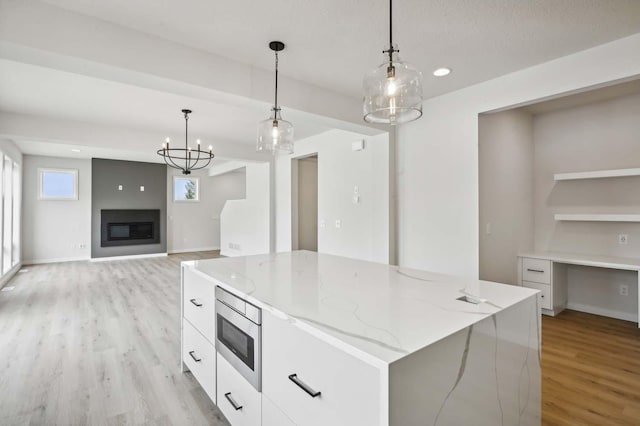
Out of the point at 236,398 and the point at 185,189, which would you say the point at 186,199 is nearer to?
the point at 185,189

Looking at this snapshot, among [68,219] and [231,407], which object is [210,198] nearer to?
[68,219]

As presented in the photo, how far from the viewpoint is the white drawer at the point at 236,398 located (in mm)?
1533

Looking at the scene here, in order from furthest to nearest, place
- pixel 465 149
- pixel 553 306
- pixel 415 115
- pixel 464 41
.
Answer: pixel 553 306
pixel 465 149
pixel 464 41
pixel 415 115

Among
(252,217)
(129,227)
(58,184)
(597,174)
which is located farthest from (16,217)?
(597,174)

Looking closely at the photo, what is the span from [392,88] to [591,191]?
11.9 ft

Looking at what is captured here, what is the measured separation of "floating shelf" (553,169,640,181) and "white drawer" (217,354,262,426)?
4.13m

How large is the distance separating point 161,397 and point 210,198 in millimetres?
8487

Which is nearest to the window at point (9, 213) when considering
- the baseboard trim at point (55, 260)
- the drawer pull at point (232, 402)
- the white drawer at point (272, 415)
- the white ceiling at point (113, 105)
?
the baseboard trim at point (55, 260)

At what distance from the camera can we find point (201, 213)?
993cm

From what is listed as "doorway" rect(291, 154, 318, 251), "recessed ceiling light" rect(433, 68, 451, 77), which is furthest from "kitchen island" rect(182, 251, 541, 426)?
"doorway" rect(291, 154, 318, 251)

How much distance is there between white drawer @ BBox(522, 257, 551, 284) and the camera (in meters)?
3.72

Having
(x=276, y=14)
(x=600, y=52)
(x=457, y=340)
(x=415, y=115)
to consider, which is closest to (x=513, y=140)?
(x=600, y=52)

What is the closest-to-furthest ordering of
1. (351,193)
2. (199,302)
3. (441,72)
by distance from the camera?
(199,302), (441,72), (351,193)

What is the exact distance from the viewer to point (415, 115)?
6.61 feet
